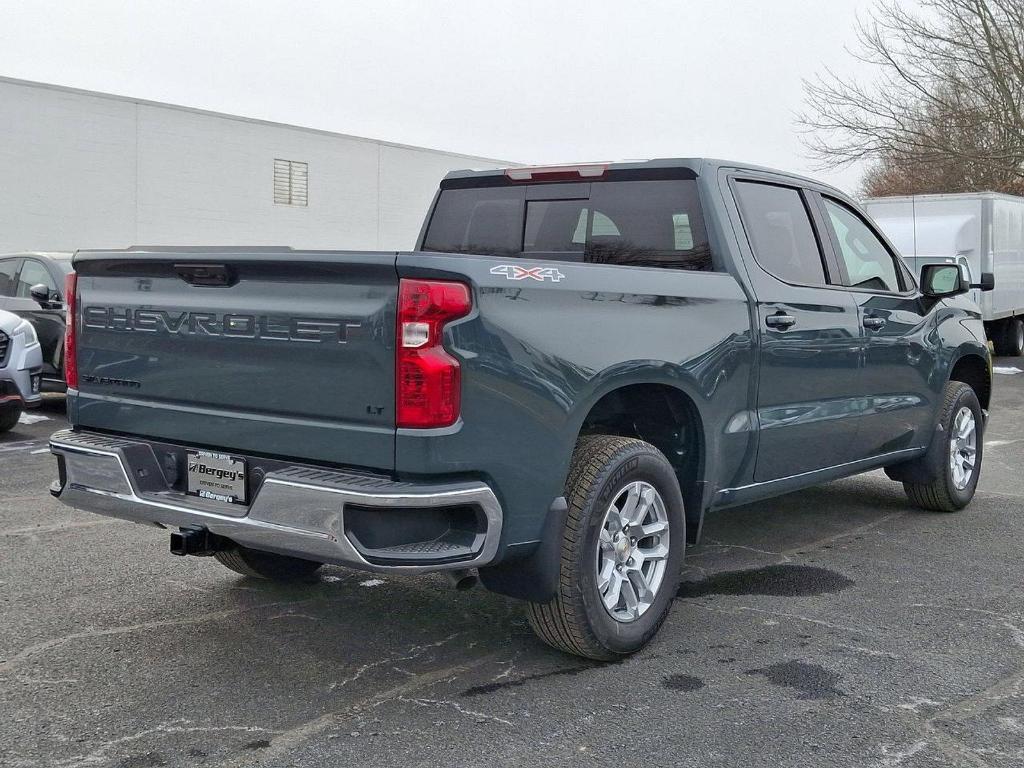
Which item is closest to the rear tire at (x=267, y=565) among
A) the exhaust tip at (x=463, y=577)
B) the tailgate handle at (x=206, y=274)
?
the exhaust tip at (x=463, y=577)

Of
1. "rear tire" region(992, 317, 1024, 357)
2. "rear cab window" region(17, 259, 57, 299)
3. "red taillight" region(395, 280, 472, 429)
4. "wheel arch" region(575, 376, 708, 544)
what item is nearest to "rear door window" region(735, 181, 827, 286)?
"wheel arch" region(575, 376, 708, 544)

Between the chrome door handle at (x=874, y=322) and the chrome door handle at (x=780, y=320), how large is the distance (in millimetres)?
796

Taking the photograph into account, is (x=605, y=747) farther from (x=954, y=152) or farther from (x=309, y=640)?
(x=954, y=152)

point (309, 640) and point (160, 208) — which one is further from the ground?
point (160, 208)

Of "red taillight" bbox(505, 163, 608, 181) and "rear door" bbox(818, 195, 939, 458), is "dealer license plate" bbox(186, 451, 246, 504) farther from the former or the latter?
"rear door" bbox(818, 195, 939, 458)

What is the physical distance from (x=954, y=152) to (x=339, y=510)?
2657cm

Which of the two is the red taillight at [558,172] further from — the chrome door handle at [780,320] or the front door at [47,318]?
the front door at [47,318]

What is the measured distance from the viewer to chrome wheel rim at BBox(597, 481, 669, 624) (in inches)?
168

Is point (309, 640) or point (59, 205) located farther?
point (59, 205)

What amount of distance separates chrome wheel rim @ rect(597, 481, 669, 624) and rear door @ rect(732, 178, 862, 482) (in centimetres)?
90

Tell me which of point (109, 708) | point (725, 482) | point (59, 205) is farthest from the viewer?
point (59, 205)

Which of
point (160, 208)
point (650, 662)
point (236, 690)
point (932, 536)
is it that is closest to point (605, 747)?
point (650, 662)

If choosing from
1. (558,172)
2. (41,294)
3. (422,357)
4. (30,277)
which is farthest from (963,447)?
(30,277)

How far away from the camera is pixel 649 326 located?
14.3ft
